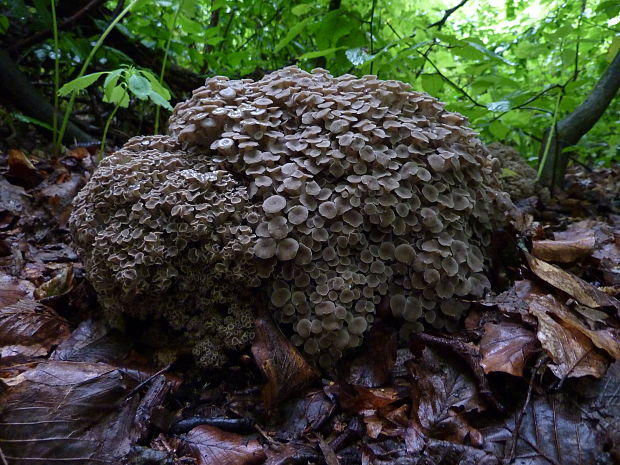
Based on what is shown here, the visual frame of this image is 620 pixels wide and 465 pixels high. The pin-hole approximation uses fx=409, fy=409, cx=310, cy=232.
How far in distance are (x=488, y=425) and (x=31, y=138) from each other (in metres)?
4.83

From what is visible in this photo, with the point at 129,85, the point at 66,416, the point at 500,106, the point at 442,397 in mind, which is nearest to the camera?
the point at 66,416

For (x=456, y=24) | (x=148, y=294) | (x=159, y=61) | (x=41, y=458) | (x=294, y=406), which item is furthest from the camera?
(x=456, y=24)

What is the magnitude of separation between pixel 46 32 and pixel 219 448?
13.9 ft

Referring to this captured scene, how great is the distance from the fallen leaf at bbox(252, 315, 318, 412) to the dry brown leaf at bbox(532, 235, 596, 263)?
5.51ft

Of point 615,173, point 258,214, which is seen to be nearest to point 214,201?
point 258,214

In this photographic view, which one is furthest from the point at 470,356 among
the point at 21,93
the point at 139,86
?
the point at 21,93

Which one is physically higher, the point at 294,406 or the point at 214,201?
the point at 214,201

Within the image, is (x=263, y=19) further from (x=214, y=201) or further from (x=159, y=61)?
(x=214, y=201)

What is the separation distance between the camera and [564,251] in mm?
2578

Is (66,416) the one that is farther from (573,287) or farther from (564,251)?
(564,251)

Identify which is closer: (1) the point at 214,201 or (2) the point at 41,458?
(2) the point at 41,458

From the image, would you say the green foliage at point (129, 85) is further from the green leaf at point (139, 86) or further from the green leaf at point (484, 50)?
the green leaf at point (484, 50)

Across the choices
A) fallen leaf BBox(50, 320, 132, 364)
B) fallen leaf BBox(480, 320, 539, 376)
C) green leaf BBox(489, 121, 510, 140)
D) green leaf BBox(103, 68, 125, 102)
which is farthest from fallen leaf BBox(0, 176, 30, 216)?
green leaf BBox(489, 121, 510, 140)

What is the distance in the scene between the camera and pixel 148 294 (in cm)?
200
